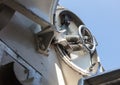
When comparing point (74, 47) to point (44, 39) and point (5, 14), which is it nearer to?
point (44, 39)

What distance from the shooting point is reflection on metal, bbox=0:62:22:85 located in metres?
2.51

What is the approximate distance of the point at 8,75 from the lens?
8.36 ft

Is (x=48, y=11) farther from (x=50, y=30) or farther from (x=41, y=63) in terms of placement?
(x=41, y=63)

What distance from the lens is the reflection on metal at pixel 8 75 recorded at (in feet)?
8.24

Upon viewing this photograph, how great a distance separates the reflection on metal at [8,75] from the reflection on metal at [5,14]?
1.29ft

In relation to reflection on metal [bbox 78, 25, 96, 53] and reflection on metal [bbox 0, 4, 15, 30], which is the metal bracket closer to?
reflection on metal [bbox 0, 4, 15, 30]

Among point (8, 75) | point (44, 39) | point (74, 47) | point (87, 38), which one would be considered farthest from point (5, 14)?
point (87, 38)

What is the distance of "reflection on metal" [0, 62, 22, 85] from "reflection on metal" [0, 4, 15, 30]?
0.39 m

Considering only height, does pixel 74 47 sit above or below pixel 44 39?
below

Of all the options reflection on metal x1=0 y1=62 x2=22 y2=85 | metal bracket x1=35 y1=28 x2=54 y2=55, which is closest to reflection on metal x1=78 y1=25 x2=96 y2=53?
metal bracket x1=35 y1=28 x2=54 y2=55

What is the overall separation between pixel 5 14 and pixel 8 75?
1.90 feet

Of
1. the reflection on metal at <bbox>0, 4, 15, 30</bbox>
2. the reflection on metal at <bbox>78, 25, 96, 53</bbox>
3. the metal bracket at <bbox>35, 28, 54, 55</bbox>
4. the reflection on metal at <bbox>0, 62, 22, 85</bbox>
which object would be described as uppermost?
the reflection on metal at <bbox>0, 4, 15, 30</bbox>

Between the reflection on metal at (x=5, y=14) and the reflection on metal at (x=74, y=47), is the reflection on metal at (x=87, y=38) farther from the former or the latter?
the reflection on metal at (x=5, y=14)

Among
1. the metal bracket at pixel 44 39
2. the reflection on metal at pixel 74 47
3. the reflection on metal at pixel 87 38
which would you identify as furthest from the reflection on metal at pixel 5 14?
the reflection on metal at pixel 87 38
